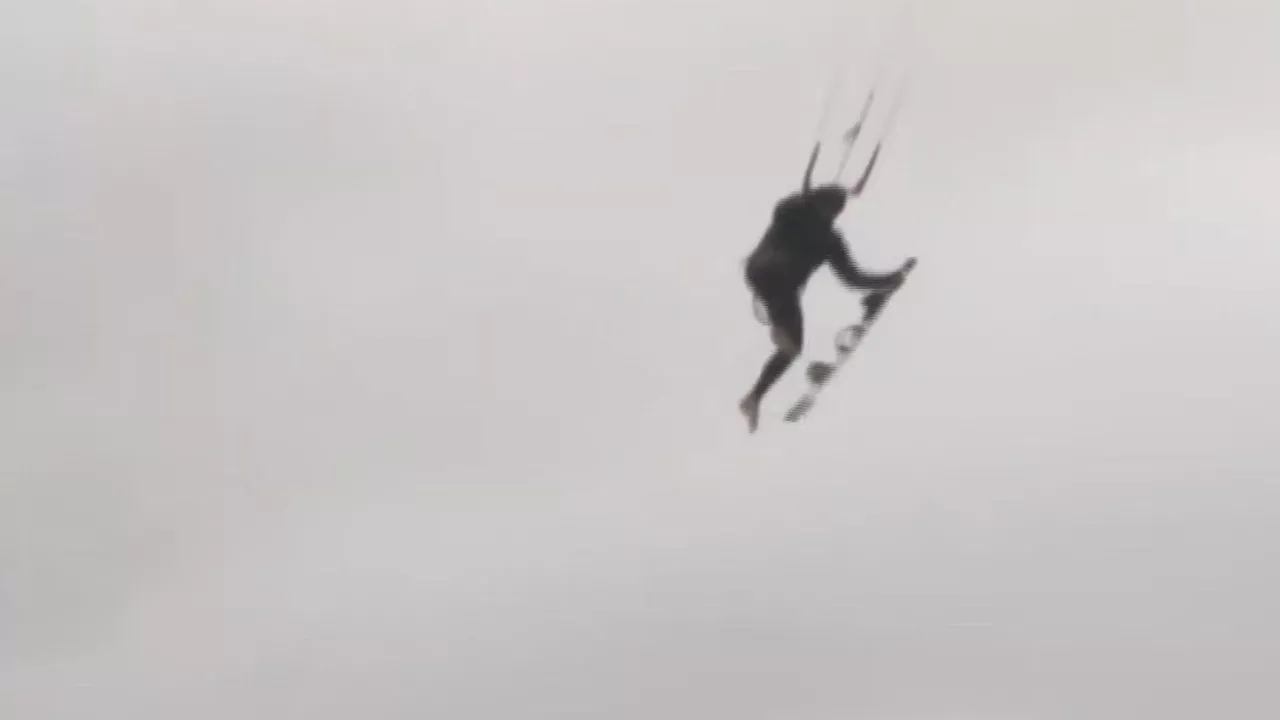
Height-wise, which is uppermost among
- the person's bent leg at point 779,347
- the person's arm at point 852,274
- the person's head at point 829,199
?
the person's head at point 829,199

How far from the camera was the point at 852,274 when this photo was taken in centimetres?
85

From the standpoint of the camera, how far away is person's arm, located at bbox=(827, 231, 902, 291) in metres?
0.84

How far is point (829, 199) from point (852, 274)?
6cm

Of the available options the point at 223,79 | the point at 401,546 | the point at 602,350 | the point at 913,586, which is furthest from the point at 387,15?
the point at 913,586

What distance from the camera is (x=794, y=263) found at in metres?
0.84

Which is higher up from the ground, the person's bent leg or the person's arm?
the person's arm

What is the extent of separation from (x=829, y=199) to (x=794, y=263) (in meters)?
0.05

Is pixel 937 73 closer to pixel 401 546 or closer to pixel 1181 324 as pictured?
pixel 1181 324

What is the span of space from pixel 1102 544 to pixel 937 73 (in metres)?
0.35

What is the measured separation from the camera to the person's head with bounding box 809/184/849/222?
0.82 metres

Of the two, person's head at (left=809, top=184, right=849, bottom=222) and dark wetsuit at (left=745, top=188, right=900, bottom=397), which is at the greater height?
person's head at (left=809, top=184, right=849, bottom=222)

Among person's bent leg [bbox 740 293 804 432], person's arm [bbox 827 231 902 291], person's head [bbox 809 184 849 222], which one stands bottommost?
person's bent leg [bbox 740 293 804 432]

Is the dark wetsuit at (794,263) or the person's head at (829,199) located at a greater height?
the person's head at (829,199)

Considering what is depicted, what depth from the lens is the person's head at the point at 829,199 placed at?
0.82m
